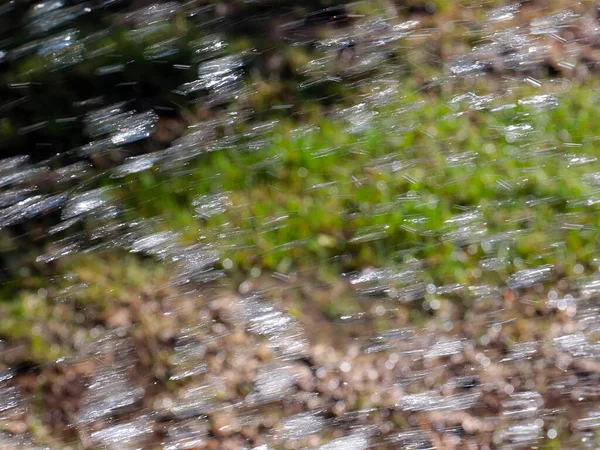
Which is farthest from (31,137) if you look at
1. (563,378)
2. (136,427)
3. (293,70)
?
(563,378)

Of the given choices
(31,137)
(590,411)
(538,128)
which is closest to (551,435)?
(590,411)

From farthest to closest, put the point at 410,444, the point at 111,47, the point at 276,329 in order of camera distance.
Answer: the point at 111,47, the point at 276,329, the point at 410,444

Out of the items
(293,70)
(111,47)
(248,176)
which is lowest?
(248,176)

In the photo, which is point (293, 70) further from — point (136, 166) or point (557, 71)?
point (557, 71)

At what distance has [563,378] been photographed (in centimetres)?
273

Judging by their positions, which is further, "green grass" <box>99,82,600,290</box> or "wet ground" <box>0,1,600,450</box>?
"green grass" <box>99,82,600,290</box>

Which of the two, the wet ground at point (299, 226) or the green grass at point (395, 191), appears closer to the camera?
the wet ground at point (299, 226)

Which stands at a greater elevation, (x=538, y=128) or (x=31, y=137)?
(x=31, y=137)

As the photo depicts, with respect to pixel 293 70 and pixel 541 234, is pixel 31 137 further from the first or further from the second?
pixel 541 234

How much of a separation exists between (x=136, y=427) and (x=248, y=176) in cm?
119

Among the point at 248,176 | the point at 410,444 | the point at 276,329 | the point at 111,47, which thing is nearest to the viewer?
the point at 410,444

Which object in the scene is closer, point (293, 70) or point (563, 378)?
point (563, 378)

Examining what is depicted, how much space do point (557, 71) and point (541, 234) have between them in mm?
1044

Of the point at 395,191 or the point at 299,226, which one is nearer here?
the point at 299,226
